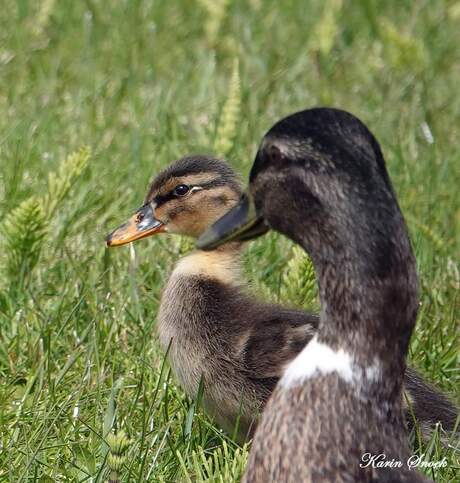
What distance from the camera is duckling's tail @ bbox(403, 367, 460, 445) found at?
11.8ft

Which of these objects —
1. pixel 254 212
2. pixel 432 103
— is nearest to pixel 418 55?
pixel 432 103

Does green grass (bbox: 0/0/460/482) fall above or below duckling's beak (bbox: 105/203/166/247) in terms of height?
below

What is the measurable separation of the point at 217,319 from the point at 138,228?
0.68 metres

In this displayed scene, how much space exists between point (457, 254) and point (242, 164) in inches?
45.6

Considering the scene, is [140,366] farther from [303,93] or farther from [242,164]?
[303,93]

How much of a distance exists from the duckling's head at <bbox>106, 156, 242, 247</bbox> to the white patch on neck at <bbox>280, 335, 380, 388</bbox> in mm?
1816

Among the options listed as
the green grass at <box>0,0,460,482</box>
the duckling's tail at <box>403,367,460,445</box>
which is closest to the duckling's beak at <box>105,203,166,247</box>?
the green grass at <box>0,0,460,482</box>

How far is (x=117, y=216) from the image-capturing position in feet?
17.2

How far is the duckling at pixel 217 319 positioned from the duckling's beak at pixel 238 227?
0.78 meters

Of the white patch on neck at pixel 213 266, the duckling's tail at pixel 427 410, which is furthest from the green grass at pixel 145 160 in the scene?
the white patch on neck at pixel 213 266

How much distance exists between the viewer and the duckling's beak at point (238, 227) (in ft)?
9.75

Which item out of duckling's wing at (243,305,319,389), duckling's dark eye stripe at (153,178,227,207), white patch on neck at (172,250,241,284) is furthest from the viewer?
duckling's dark eye stripe at (153,178,227,207)

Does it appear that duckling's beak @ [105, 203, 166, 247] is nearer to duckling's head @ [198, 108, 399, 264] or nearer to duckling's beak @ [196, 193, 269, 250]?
duckling's beak @ [196, 193, 269, 250]

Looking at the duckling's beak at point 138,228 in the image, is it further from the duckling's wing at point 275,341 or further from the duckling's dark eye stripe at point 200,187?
the duckling's wing at point 275,341
